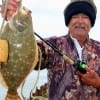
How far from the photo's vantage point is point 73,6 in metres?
8.91

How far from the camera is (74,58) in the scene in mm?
8766

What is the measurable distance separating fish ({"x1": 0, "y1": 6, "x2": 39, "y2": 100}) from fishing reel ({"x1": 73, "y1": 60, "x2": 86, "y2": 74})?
1.34 m

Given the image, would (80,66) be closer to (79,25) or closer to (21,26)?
(79,25)

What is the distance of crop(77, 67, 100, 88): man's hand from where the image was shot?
8365 millimetres

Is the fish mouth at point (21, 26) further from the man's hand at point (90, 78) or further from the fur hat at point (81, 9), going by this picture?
the fur hat at point (81, 9)

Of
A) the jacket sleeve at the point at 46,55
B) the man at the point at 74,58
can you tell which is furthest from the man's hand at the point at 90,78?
the jacket sleeve at the point at 46,55

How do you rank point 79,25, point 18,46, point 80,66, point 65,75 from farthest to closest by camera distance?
point 65,75 → point 79,25 → point 80,66 → point 18,46

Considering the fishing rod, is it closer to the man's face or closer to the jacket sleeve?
the jacket sleeve

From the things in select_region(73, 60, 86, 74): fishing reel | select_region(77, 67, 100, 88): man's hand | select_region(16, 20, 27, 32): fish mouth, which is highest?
select_region(16, 20, 27, 32): fish mouth

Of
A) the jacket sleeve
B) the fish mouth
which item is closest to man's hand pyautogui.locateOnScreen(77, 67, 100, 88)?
the jacket sleeve

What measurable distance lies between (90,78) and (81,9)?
1.00m

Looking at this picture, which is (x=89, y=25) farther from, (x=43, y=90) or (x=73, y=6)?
(x=43, y=90)

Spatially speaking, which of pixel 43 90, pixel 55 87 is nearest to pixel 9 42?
pixel 55 87

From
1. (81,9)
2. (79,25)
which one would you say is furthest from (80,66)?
(81,9)
